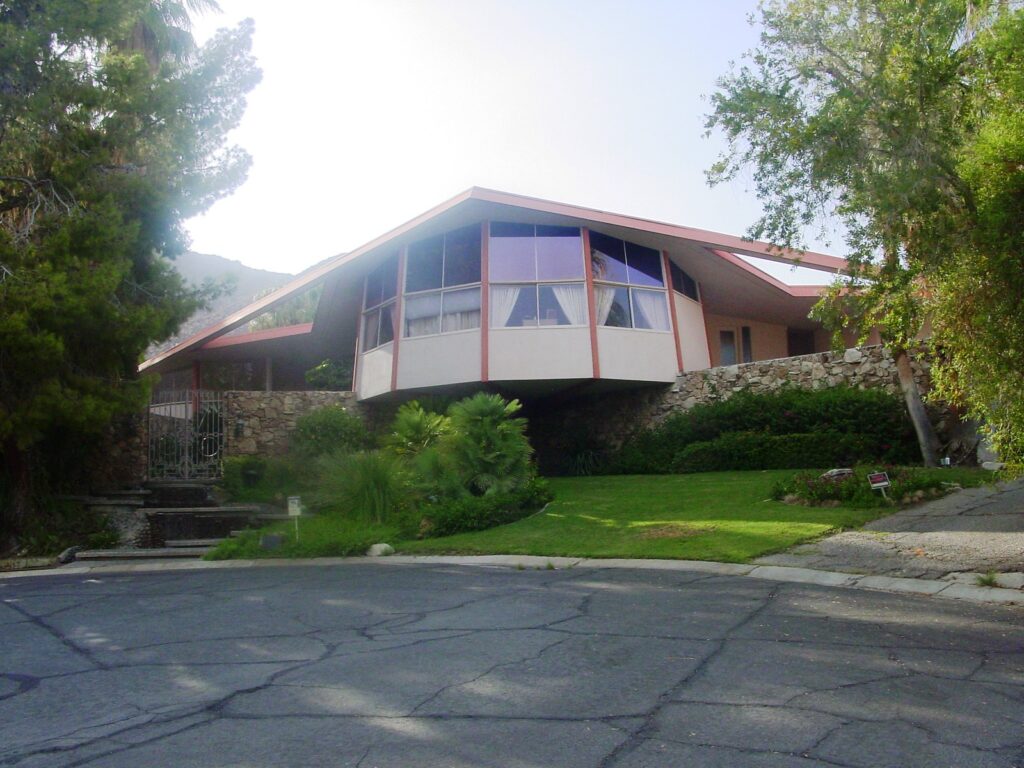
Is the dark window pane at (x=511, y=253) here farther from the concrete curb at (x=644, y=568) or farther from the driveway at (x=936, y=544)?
the driveway at (x=936, y=544)

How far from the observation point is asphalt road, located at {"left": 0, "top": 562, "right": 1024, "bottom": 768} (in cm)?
411

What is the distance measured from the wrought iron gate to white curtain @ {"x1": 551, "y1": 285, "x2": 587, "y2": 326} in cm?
843

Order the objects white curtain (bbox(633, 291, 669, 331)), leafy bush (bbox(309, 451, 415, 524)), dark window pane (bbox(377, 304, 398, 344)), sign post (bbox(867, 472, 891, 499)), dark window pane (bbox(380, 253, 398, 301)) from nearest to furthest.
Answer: sign post (bbox(867, 472, 891, 499))
leafy bush (bbox(309, 451, 415, 524))
white curtain (bbox(633, 291, 669, 331))
dark window pane (bbox(377, 304, 398, 344))
dark window pane (bbox(380, 253, 398, 301))

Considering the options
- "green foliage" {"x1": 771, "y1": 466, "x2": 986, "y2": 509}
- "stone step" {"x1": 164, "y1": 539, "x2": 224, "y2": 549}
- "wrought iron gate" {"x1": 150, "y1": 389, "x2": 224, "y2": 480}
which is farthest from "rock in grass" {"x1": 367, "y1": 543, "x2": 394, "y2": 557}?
"wrought iron gate" {"x1": 150, "y1": 389, "x2": 224, "y2": 480}

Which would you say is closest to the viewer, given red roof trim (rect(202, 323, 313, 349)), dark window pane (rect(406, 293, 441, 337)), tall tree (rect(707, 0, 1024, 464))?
tall tree (rect(707, 0, 1024, 464))

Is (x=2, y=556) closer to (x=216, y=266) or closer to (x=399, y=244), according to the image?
(x=399, y=244)

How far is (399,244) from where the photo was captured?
72.7ft

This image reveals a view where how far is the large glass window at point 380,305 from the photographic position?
22641mm

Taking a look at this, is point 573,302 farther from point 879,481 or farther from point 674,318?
point 879,481

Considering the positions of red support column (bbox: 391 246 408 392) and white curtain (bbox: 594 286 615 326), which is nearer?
white curtain (bbox: 594 286 615 326)

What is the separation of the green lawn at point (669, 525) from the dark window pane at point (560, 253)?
20.2 feet

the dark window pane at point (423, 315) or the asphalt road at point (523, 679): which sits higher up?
the dark window pane at point (423, 315)

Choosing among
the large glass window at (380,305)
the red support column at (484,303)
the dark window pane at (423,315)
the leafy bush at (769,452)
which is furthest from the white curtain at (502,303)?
the leafy bush at (769,452)

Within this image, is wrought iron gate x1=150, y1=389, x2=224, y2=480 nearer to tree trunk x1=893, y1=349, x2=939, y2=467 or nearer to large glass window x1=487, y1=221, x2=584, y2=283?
large glass window x1=487, y1=221, x2=584, y2=283
